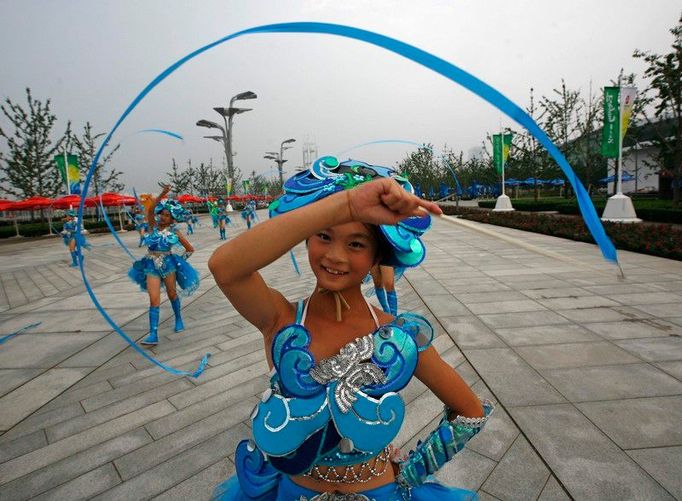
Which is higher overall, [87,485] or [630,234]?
[87,485]

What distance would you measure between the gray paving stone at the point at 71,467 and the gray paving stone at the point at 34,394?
1004mm

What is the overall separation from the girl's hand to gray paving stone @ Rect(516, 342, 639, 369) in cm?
365

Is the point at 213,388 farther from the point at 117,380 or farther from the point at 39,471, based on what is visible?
the point at 39,471

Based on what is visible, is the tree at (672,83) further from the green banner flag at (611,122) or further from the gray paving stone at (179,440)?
the gray paving stone at (179,440)

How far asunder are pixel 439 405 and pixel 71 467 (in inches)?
108

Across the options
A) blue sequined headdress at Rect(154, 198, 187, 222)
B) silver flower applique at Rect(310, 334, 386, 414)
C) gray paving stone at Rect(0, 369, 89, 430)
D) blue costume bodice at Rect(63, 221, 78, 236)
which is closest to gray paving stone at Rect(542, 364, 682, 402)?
silver flower applique at Rect(310, 334, 386, 414)

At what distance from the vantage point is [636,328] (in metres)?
4.95

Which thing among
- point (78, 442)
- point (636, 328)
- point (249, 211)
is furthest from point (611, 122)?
point (78, 442)

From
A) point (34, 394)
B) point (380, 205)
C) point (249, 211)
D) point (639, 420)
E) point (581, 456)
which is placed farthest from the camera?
point (249, 211)

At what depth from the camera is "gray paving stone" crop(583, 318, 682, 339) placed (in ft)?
15.6

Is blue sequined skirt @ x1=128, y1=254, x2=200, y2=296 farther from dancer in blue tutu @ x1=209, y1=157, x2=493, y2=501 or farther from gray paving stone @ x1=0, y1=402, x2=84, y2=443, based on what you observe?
dancer in blue tutu @ x1=209, y1=157, x2=493, y2=501

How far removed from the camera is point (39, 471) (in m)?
2.89

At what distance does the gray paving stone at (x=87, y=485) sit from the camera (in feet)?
8.61

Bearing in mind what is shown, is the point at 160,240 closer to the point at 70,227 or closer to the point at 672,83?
the point at 70,227
